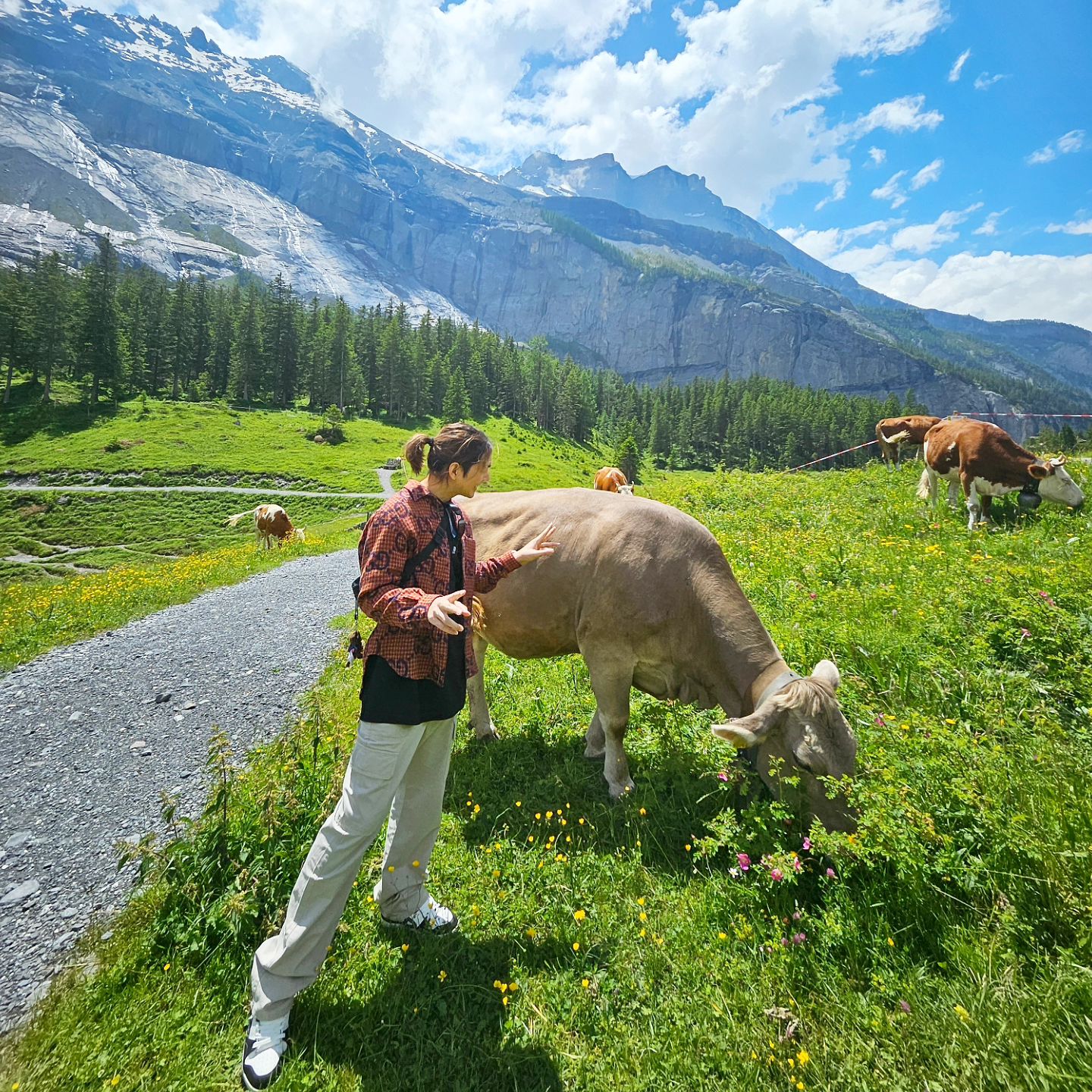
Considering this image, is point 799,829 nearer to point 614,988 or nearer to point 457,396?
point 614,988

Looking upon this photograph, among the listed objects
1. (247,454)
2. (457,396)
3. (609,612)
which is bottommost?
(247,454)

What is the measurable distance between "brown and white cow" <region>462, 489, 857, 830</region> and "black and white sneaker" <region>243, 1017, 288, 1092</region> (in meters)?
2.90

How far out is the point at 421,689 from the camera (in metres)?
3.37

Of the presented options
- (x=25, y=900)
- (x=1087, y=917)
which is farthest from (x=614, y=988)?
(x=25, y=900)

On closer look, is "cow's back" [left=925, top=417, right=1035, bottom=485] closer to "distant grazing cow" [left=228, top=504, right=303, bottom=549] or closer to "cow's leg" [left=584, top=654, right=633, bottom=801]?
"cow's leg" [left=584, top=654, right=633, bottom=801]

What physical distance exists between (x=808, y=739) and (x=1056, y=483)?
11.7 meters

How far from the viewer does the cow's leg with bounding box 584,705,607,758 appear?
19.3 feet

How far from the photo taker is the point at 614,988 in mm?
3395

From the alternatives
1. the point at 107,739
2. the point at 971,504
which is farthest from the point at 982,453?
the point at 107,739

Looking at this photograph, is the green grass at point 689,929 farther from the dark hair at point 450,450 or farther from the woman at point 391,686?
Result: the dark hair at point 450,450

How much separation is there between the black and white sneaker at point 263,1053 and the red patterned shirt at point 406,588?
2116 mm

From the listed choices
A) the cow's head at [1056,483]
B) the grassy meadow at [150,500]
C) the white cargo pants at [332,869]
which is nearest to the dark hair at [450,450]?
the white cargo pants at [332,869]

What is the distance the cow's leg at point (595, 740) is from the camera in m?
5.88

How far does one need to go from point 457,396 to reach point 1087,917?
106m
